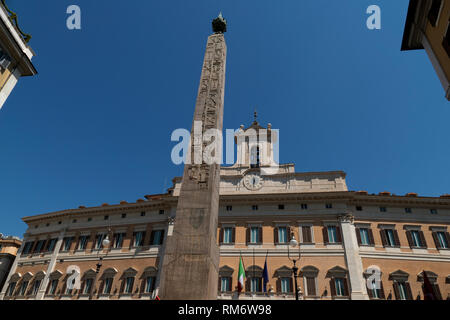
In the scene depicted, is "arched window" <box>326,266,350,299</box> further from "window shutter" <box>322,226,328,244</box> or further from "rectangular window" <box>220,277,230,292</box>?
"rectangular window" <box>220,277,230,292</box>

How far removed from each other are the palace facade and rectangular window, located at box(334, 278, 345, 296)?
0.19 feet

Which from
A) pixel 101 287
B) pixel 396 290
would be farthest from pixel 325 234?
pixel 101 287

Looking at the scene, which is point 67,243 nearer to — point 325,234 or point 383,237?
point 325,234

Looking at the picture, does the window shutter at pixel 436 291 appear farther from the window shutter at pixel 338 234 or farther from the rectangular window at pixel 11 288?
the rectangular window at pixel 11 288

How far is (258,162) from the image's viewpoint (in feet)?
79.4

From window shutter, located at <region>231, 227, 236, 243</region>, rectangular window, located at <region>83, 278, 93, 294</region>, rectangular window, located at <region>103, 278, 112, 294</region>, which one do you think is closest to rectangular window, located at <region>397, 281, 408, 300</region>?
window shutter, located at <region>231, 227, 236, 243</region>

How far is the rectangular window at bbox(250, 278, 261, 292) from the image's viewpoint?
18297mm

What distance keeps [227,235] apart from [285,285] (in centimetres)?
523

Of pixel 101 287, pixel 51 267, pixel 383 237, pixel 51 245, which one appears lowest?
pixel 101 287

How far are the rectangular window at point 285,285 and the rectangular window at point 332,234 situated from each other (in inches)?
157

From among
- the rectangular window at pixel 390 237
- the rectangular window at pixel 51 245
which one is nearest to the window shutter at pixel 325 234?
the rectangular window at pixel 390 237

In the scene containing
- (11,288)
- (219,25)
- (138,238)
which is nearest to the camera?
(219,25)

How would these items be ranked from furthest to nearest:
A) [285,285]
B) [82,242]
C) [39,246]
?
[39,246], [82,242], [285,285]

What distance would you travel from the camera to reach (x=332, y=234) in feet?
63.7
